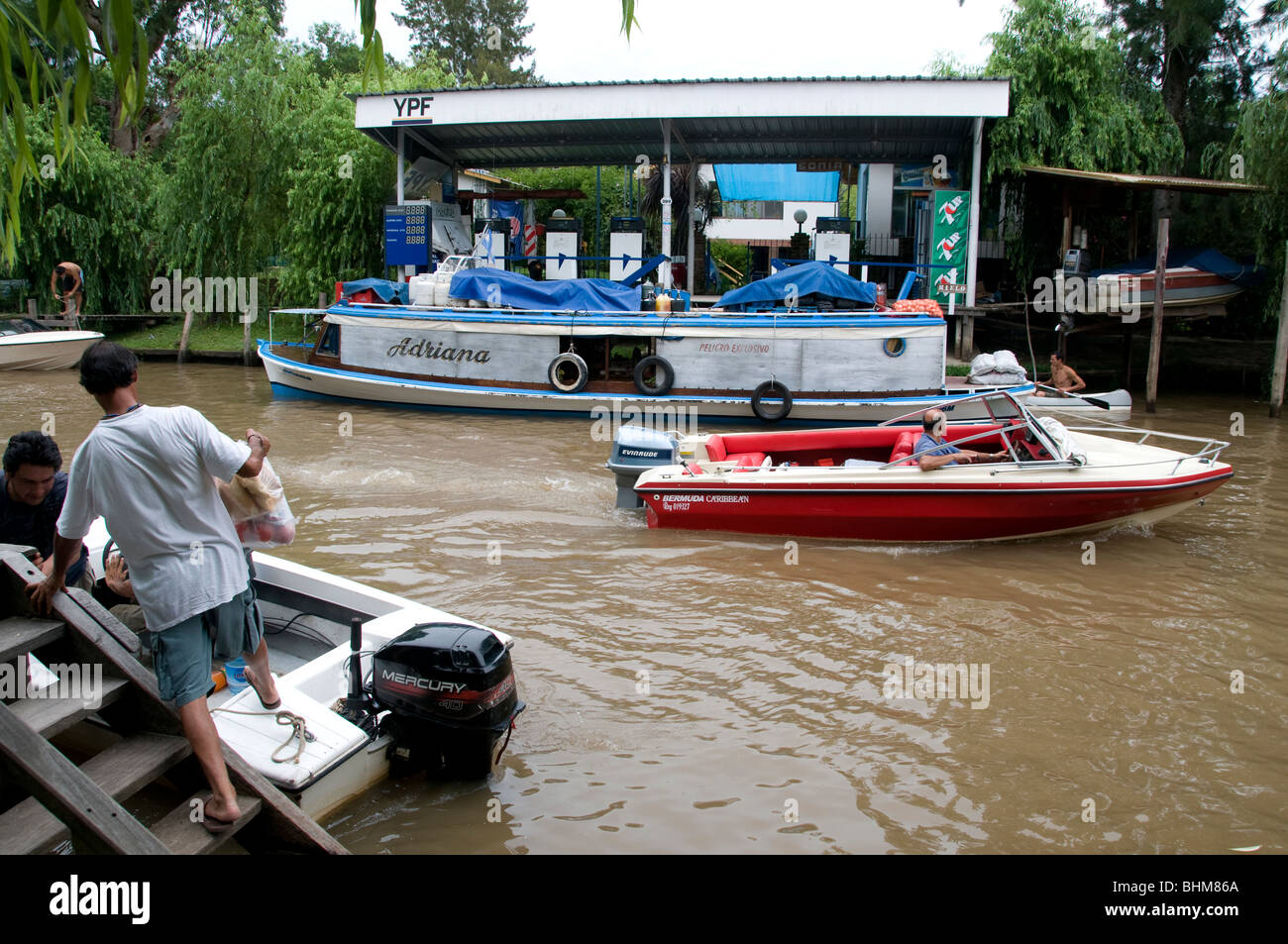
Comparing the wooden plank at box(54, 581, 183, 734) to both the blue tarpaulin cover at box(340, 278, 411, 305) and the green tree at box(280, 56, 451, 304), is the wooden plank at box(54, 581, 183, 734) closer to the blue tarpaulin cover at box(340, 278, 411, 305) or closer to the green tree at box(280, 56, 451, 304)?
the blue tarpaulin cover at box(340, 278, 411, 305)

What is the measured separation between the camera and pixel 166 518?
3.55m

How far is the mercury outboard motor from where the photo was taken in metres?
4.55

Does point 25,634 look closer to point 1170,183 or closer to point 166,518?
point 166,518

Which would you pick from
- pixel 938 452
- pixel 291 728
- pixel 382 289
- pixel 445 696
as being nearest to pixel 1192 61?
pixel 938 452

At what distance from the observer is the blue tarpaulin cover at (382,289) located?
60.4 ft

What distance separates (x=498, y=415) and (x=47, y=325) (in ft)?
47.8

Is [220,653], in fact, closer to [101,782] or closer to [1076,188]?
[101,782]

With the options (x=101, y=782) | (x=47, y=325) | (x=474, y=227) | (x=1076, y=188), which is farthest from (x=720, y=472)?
(x=47, y=325)

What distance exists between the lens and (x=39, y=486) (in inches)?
183

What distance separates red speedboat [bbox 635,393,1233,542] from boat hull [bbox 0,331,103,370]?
1775cm

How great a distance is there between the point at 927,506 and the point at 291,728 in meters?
6.27

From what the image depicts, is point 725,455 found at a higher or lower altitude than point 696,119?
lower

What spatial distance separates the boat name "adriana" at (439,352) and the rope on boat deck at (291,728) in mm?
13018

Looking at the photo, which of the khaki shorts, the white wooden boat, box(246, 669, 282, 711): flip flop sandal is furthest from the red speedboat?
the white wooden boat
